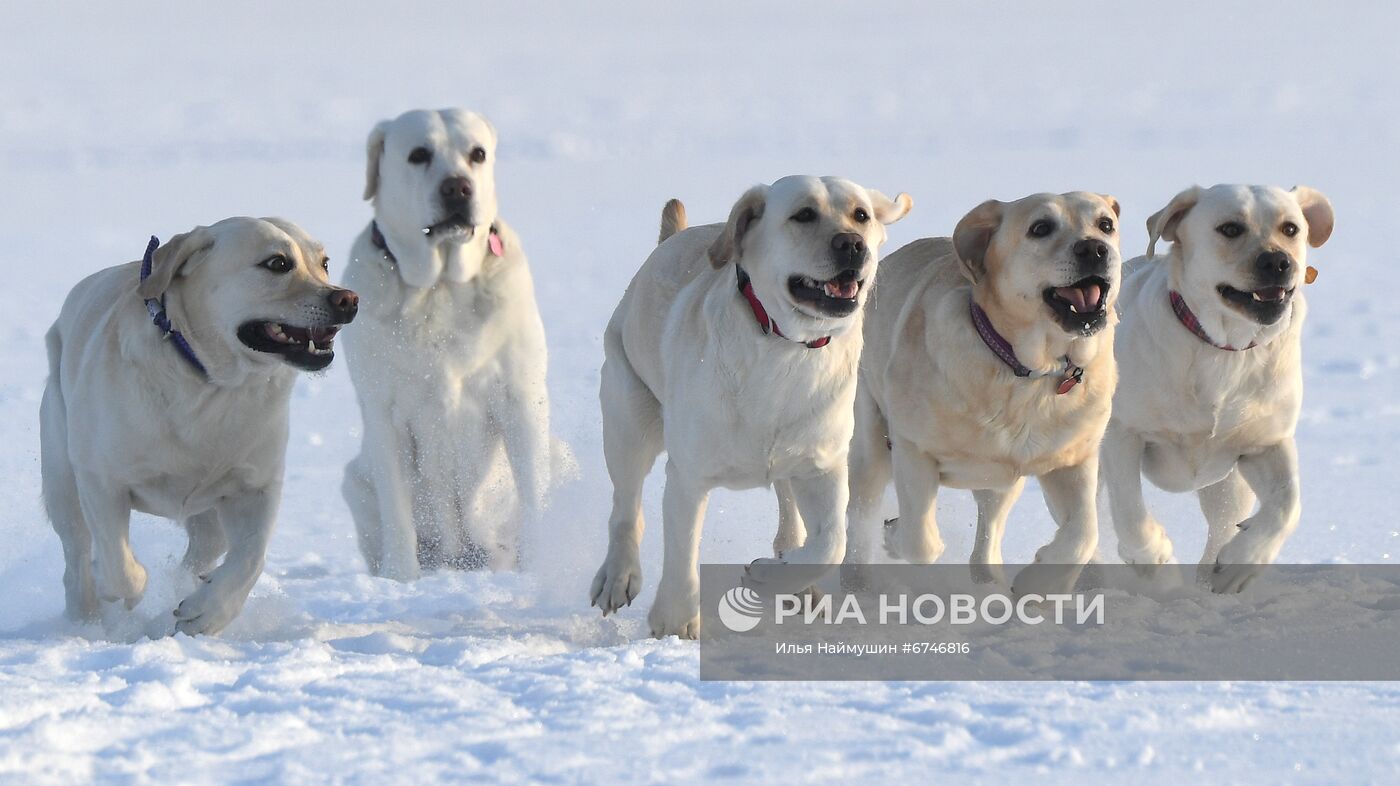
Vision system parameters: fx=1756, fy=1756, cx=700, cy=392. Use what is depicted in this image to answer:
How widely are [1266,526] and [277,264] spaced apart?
11.1 feet

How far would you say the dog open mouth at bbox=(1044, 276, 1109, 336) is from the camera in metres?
5.39

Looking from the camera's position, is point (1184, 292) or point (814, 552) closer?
point (814, 552)

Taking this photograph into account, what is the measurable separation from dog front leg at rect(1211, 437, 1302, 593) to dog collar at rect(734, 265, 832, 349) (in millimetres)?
1738

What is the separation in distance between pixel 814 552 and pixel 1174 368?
5.50 ft

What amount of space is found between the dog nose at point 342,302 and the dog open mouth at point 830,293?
1370 mm

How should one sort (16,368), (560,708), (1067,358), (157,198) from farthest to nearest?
(157,198) < (16,368) < (1067,358) < (560,708)

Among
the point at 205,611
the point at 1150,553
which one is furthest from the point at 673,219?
the point at 205,611

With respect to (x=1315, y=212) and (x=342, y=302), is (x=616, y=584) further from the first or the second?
(x=1315, y=212)

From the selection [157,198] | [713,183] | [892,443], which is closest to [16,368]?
[892,443]

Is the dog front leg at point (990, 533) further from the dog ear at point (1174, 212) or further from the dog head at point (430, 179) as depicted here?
the dog head at point (430, 179)

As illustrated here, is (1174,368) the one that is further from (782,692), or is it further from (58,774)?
(58,774)

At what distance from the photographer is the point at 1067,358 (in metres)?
5.69

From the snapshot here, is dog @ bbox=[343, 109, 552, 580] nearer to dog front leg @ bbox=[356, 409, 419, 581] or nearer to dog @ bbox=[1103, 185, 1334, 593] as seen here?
dog front leg @ bbox=[356, 409, 419, 581]

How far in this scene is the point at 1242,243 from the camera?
5898 millimetres
